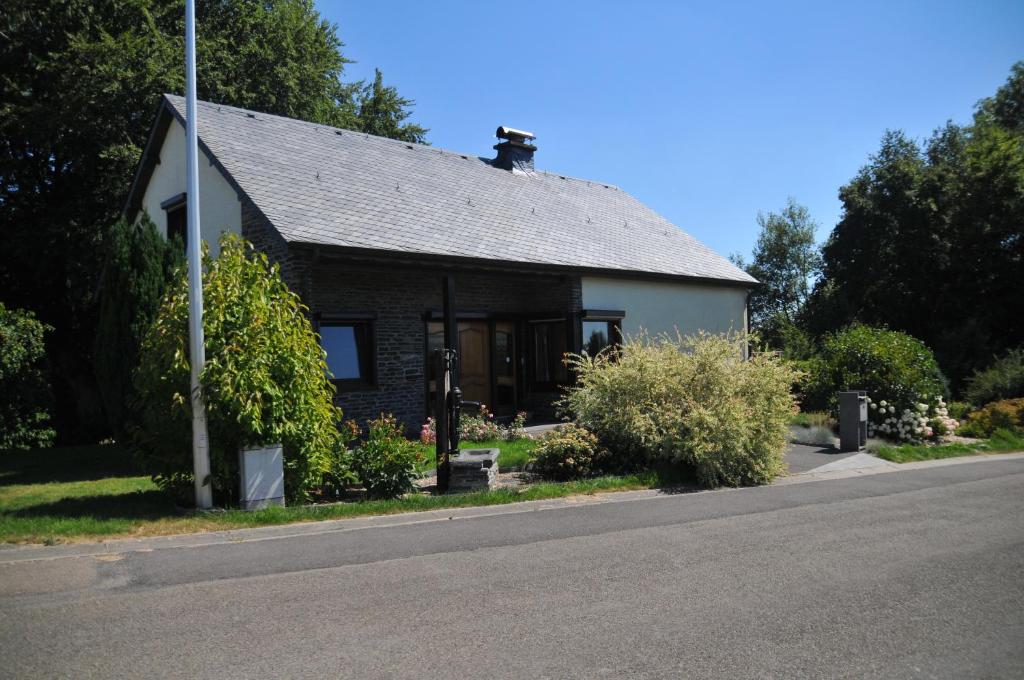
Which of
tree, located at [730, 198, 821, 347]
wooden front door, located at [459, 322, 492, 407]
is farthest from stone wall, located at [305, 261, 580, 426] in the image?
tree, located at [730, 198, 821, 347]

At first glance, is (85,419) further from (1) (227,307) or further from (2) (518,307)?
(1) (227,307)

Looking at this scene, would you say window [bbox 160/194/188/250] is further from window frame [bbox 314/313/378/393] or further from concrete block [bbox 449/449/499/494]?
concrete block [bbox 449/449/499/494]

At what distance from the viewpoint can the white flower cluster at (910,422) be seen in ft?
48.5

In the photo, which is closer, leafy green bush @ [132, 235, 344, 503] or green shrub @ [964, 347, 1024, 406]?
leafy green bush @ [132, 235, 344, 503]

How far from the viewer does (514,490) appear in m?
9.31

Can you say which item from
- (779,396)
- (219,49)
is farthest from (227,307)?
(219,49)

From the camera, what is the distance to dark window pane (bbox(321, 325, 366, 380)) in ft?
46.0

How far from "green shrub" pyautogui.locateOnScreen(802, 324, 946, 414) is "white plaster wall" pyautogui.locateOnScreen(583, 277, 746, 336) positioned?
2506 mm

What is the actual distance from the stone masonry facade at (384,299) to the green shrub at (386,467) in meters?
4.42

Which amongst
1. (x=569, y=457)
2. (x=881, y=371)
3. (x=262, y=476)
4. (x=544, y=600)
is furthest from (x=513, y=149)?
(x=544, y=600)

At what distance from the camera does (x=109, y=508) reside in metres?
8.31

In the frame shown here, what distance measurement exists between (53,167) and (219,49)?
20.1 ft

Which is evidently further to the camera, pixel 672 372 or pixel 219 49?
pixel 219 49

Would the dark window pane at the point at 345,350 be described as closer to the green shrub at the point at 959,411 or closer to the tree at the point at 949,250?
the green shrub at the point at 959,411
